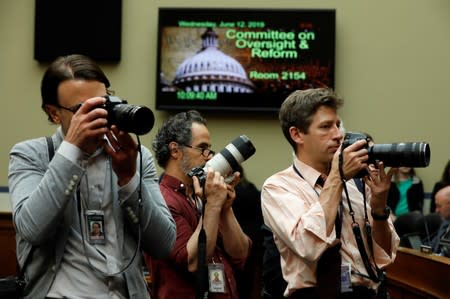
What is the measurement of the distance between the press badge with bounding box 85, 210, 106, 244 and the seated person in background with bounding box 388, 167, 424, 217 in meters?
5.78

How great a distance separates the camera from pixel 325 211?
8.38 ft

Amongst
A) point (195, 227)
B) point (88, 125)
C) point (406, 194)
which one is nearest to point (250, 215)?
point (406, 194)

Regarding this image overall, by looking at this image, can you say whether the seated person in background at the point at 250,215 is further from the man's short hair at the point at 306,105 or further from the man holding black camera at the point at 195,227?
the man's short hair at the point at 306,105

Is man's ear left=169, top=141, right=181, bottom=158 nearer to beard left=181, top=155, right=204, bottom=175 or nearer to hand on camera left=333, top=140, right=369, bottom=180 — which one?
→ beard left=181, top=155, right=204, bottom=175

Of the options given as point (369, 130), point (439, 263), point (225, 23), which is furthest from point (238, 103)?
point (439, 263)

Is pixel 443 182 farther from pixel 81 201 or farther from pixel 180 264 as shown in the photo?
pixel 81 201

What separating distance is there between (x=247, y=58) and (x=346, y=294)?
5341mm

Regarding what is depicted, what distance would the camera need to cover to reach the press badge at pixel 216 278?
9.20 ft

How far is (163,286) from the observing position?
2.88 metres

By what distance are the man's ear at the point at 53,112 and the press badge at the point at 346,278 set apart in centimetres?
106

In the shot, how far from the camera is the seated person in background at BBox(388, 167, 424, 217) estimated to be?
7.47m

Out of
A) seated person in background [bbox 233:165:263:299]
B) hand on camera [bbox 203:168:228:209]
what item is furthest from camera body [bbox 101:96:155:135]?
seated person in background [bbox 233:165:263:299]

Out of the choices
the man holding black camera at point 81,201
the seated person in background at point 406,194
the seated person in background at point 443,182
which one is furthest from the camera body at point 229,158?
the seated person in background at point 406,194

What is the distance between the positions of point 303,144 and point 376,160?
29cm
